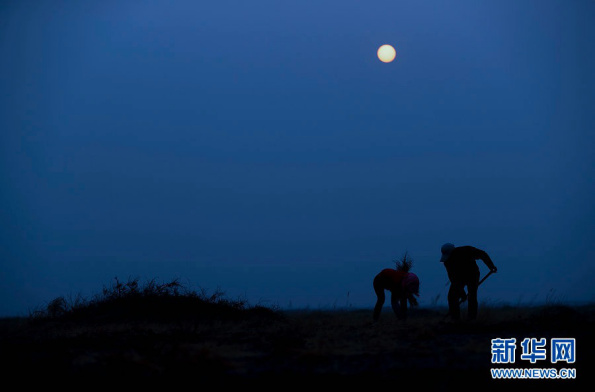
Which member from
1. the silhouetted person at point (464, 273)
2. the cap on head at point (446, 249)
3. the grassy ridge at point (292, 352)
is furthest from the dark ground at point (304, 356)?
the cap on head at point (446, 249)

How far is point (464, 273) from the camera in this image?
10.5 meters

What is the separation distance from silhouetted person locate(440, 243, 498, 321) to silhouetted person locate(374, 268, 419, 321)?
3.11 feet

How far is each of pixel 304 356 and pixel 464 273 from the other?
5.81 m

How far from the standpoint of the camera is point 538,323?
9195 millimetres

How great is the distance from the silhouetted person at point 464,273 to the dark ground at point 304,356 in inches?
35.7

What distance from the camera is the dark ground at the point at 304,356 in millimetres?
5027

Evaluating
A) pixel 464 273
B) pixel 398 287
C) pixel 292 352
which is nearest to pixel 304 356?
pixel 292 352

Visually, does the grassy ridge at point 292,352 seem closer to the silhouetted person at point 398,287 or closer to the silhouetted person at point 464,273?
the silhouetted person at point 464,273

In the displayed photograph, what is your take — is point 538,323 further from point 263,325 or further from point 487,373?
point 263,325

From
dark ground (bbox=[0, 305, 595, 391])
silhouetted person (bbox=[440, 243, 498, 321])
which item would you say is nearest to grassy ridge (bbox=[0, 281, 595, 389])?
dark ground (bbox=[0, 305, 595, 391])

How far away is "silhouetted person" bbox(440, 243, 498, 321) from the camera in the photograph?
10508 mm

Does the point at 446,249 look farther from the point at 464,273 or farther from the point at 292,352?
the point at 292,352

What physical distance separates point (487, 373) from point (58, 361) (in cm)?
496

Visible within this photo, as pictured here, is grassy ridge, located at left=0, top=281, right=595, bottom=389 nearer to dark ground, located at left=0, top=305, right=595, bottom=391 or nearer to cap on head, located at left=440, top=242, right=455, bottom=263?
dark ground, located at left=0, top=305, right=595, bottom=391
